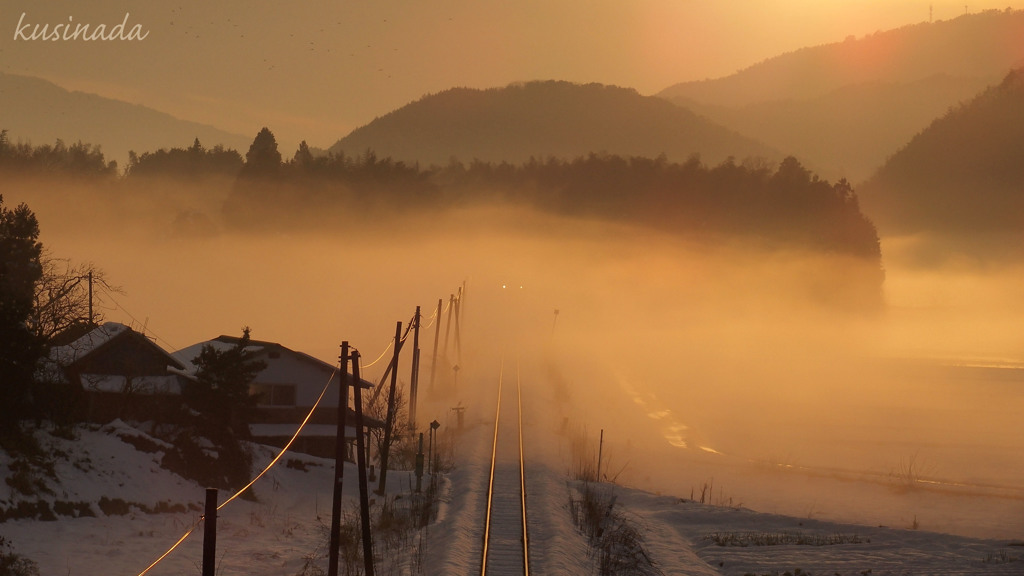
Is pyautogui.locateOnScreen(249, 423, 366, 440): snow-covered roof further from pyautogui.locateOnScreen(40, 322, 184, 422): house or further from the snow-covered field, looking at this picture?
the snow-covered field

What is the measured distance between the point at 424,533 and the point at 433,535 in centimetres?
67

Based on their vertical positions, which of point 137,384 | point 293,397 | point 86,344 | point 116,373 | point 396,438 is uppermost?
point 86,344

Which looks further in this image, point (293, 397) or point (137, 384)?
point (293, 397)

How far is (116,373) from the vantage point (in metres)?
40.4

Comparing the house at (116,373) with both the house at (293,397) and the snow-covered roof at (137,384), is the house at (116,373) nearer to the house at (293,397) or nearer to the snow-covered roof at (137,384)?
the snow-covered roof at (137,384)

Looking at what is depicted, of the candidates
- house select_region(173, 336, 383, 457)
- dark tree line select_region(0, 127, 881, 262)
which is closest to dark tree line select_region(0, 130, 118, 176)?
dark tree line select_region(0, 127, 881, 262)

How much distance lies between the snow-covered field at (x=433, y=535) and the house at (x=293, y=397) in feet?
30.1

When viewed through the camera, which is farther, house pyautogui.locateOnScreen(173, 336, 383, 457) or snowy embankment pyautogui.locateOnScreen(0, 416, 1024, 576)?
house pyautogui.locateOnScreen(173, 336, 383, 457)

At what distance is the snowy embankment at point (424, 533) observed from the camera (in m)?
25.2

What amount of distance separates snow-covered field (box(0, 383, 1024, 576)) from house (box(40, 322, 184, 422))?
321 centimetres

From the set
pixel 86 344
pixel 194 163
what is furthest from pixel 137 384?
pixel 194 163

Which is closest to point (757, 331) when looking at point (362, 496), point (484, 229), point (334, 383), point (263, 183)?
point (484, 229)

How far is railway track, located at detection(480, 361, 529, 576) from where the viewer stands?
2367 cm

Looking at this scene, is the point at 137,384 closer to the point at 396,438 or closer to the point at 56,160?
the point at 396,438
